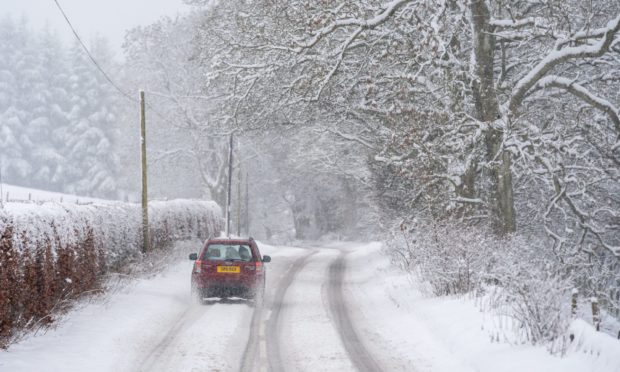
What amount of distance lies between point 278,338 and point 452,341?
3.21 m

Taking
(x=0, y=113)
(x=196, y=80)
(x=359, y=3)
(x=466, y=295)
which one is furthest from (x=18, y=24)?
(x=466, y=295)

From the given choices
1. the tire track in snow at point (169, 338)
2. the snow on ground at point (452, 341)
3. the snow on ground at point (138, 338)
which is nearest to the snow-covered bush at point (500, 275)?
the snow on ground at point (452, 341)

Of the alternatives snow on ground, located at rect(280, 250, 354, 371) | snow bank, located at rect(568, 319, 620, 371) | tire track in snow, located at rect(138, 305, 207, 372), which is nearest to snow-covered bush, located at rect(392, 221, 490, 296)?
snow on ground, located at rect(280, 250, 354, 371)

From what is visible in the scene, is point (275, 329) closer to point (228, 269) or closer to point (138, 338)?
point (138, 338)

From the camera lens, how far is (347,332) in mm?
12117

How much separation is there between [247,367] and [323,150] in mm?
22964

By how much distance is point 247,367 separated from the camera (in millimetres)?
9273

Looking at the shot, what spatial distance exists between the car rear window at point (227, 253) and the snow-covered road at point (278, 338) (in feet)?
3.72

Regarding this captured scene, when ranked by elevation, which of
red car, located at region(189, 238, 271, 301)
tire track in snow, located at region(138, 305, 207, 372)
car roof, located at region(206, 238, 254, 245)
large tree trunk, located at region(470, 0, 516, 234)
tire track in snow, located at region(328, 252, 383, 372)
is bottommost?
tire track in snow, located at region(328, 252, 383, 372)

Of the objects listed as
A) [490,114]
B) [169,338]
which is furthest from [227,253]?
[490,114]

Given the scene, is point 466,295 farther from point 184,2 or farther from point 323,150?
point 184,2

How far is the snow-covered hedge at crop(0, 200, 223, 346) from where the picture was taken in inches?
373

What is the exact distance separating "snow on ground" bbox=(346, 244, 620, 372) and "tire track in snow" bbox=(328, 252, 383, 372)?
23 cm

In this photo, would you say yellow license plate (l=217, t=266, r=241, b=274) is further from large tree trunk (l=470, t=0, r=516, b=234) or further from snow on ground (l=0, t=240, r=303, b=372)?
large tree trunk (l=470, t=0, r=516, b=234)
